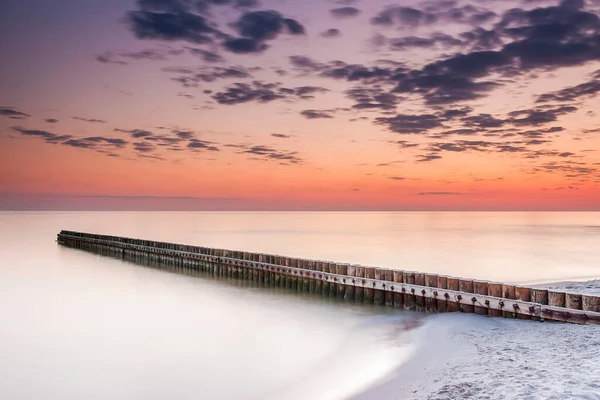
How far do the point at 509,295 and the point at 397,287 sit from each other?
4.88 m

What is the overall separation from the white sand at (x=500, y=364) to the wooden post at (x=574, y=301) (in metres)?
0.55

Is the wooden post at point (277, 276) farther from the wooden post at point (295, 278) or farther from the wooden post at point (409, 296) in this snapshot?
the wooden post at point (409, 296)

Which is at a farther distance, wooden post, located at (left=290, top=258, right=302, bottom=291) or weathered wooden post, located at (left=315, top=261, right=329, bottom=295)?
wooden post, located at (left=290, top=258, right=302, bottom=291)

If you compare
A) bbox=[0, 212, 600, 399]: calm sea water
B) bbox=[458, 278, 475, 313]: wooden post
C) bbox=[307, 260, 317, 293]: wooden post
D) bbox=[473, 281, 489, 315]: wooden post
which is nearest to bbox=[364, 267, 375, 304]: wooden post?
bbox=[0, 212, 600, 399]: calm sea water

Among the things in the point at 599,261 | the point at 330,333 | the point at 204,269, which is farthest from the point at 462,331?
the point at 599,261

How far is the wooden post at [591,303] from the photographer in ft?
40.9

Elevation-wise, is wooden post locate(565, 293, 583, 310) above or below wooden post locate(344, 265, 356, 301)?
above

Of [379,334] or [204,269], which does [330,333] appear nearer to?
[379,334]

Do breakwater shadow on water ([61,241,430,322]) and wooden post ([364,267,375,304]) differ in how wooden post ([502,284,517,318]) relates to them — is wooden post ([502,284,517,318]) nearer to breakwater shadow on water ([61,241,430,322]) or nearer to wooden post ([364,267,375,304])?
breakwater shadow on water ([61,241,430,322])

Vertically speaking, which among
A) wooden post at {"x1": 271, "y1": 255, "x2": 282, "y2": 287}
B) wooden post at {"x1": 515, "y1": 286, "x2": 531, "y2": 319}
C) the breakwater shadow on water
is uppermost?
wooden post at {"x1": 515, "y1": 286, "x2": 531, "y2": 319}

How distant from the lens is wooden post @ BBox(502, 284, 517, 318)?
14570mm

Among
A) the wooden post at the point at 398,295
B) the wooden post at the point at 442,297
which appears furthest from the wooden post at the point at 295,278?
the wooden post at the point at 442,297

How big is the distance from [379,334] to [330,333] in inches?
70.1

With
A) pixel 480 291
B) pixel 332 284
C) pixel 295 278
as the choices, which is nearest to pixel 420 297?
pixel 480 291
